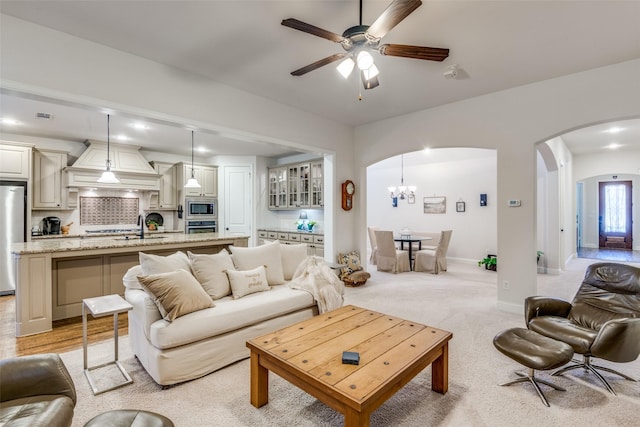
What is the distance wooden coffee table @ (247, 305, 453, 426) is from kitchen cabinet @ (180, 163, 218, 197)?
5.76 metres

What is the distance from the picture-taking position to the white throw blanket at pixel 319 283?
3.42 metres

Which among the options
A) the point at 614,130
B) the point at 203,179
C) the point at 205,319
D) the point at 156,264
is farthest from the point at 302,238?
the point at 614,130

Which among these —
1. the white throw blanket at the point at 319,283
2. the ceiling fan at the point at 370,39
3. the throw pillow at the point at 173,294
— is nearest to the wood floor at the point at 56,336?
the throw pillow at the point at 173,294

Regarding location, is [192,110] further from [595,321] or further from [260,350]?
[595,321]

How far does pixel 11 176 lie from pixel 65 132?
1.09 meters

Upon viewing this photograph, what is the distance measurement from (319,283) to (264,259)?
2.33 feet

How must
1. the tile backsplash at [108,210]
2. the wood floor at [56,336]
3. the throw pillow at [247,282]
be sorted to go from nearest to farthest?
the wood floor at [56,336], the throw pillow at [247,282], the tile backsplash at [108,210]

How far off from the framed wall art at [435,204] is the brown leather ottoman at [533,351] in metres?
6.21

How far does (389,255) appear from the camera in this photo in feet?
21.5

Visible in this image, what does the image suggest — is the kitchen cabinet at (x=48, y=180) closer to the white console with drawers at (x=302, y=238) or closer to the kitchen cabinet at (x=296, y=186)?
the white console with drawers at (x=302, y=238)

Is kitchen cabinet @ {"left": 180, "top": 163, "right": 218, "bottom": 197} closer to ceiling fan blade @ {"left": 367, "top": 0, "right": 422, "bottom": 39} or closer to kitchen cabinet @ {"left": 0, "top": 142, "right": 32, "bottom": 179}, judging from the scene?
kitchen cabinet @ {"left": 0, "top": 142, "right": 32, "bottom": 179}

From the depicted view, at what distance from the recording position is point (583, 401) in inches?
83.1

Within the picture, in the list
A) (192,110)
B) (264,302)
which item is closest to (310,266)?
(264,302)

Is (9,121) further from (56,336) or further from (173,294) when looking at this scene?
(173,294)
